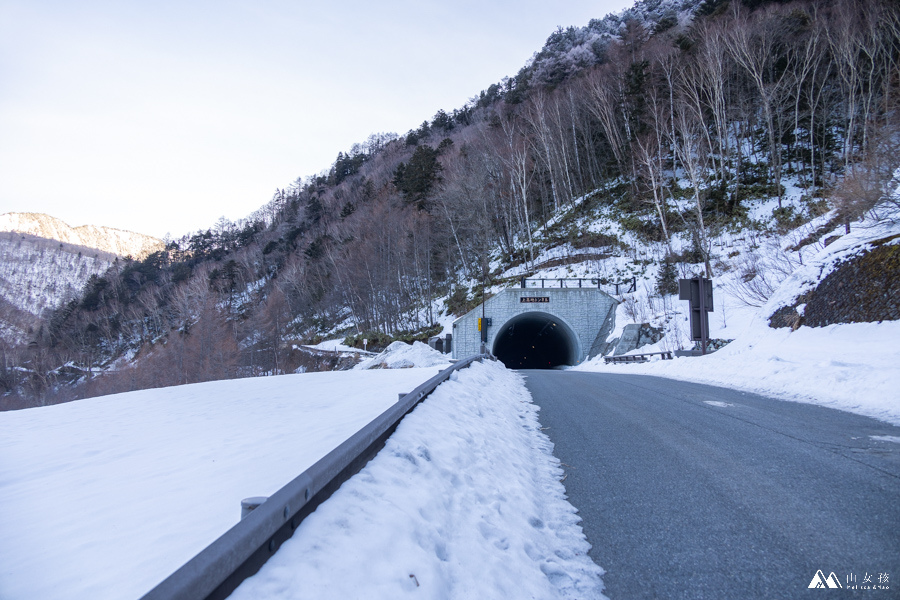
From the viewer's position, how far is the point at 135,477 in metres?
4.09

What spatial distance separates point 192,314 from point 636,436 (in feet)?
226

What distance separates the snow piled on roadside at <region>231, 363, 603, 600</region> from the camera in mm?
1873

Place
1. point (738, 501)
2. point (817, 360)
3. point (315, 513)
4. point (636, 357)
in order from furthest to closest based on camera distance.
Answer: point (636, 357) → point (817, 360) → point (738, 501) → point (315, 513)

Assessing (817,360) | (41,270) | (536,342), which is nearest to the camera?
(817,360)

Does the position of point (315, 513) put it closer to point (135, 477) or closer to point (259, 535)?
point (259, 535)

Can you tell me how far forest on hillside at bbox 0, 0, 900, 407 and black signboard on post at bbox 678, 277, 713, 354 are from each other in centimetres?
468

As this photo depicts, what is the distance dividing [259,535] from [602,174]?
49780mm

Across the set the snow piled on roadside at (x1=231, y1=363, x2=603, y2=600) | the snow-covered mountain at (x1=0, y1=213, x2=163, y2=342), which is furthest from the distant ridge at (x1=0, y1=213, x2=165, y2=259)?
the snow piled on roadside at (x1=231, y1=363, x2=603, y2=600)

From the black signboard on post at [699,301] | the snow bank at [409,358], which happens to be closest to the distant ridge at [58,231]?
the snow bank at [409,358]

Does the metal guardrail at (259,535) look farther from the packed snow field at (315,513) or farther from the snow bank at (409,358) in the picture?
the snow bank at (409,358)

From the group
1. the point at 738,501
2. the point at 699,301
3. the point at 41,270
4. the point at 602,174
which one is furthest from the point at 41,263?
the point at 738,501

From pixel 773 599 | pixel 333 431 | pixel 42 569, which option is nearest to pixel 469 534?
pixel 773 599

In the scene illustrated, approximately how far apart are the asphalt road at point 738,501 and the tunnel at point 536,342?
76.4 ft

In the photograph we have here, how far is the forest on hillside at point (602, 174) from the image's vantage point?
2997cm
